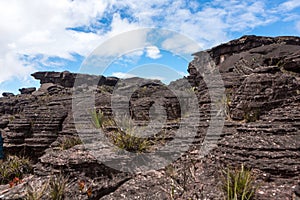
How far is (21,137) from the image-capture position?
44.8ft

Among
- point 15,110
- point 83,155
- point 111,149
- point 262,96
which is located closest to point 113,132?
point 111,149

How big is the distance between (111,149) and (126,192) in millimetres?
1908

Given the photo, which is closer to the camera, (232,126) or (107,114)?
(232,126)

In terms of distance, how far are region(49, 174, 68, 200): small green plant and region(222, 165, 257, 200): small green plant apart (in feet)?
12.8

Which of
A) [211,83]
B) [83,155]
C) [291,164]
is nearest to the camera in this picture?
[291,164]

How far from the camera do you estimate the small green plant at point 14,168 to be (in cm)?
1073

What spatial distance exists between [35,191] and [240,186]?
16.3ft

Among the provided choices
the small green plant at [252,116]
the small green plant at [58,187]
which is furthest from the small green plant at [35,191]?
the small green plant at [252,116]

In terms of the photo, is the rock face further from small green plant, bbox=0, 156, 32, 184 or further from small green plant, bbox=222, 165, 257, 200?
small green plant, bbox=0, 156, 32, 184

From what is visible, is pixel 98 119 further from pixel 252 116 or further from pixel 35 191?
pixel 252 116

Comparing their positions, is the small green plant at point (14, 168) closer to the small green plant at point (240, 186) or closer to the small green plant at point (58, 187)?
the small green plant at point (58, 187)

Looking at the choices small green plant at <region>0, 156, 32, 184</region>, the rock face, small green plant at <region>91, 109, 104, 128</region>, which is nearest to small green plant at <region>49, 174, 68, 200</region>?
the rock face

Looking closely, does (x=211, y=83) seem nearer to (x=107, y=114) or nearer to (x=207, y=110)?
(x=207, y=110)

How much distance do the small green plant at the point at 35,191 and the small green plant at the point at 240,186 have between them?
4400 mm
